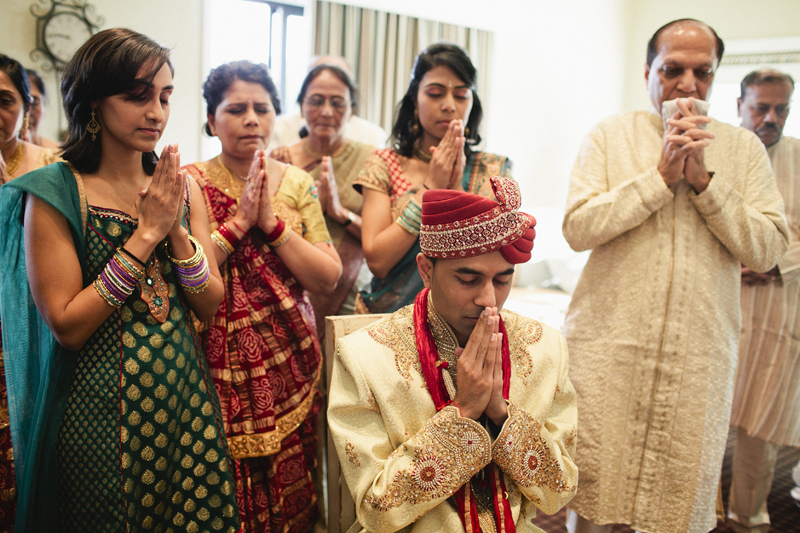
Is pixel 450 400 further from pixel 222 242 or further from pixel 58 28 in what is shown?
pixel 58 28

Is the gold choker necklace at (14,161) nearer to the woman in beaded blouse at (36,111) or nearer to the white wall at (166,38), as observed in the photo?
the woman in beaded blouse at (36,111)

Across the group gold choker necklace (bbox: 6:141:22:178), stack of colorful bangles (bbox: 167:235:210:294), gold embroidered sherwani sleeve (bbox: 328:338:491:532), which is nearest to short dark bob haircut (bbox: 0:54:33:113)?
gold choker necklace (bbox: 6:141:22:178)

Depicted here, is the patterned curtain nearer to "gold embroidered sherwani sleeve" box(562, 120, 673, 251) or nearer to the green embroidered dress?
"gold embroidered sherwani sleeve" box(562, 120, 673, 251)

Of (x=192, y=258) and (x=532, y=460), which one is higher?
(x=192, y=258)

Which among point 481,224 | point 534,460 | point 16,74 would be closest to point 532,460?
point 534,460

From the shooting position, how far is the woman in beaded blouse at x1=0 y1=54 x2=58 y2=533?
1554 millimetres

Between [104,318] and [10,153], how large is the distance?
1025 millimetres

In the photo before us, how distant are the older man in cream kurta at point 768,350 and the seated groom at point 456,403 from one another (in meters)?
1.63

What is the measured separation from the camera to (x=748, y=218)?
179 cm

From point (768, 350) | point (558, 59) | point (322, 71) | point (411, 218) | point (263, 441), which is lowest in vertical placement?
point (263, 441)

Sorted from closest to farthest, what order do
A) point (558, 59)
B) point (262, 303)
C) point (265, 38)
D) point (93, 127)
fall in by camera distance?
point (93, 127) < point (262, 303) < point (265, 38) < point (558, 59)

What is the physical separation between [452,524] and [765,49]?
6.20 metres

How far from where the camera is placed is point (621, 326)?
1.89m

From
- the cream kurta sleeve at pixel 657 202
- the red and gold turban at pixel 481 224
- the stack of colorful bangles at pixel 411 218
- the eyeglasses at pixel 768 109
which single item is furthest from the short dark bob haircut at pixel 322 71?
the eyeglasses at pixel 768 109
